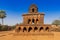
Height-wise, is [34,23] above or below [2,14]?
below

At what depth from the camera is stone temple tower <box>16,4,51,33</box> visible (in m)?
28.1

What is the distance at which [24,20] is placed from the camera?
3086 centimetres

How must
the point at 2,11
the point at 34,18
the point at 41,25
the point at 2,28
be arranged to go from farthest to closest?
the point at 2,11, the point at 2,28, the point at 34,18, the point at 41,25

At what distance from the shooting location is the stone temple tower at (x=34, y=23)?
92.1 feet

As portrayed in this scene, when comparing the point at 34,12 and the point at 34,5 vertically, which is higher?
the point at 34,5

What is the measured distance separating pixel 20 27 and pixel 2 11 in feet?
124

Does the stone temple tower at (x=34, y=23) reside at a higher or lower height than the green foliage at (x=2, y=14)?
lower

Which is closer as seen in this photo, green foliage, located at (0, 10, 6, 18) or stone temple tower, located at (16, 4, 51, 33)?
stone temple tower, located at (16, 4, 51, 33)

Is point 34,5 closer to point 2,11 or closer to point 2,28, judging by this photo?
point 2,28

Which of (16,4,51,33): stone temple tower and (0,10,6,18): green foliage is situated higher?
(0,10,6,18): green foliage

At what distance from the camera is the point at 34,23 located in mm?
30812

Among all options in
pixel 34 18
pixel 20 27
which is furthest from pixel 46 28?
pixel 20 27

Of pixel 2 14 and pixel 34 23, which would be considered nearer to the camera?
pixel 34 23

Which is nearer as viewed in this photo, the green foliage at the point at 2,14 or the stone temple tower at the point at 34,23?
the stone temple tower at the point at 34,23
